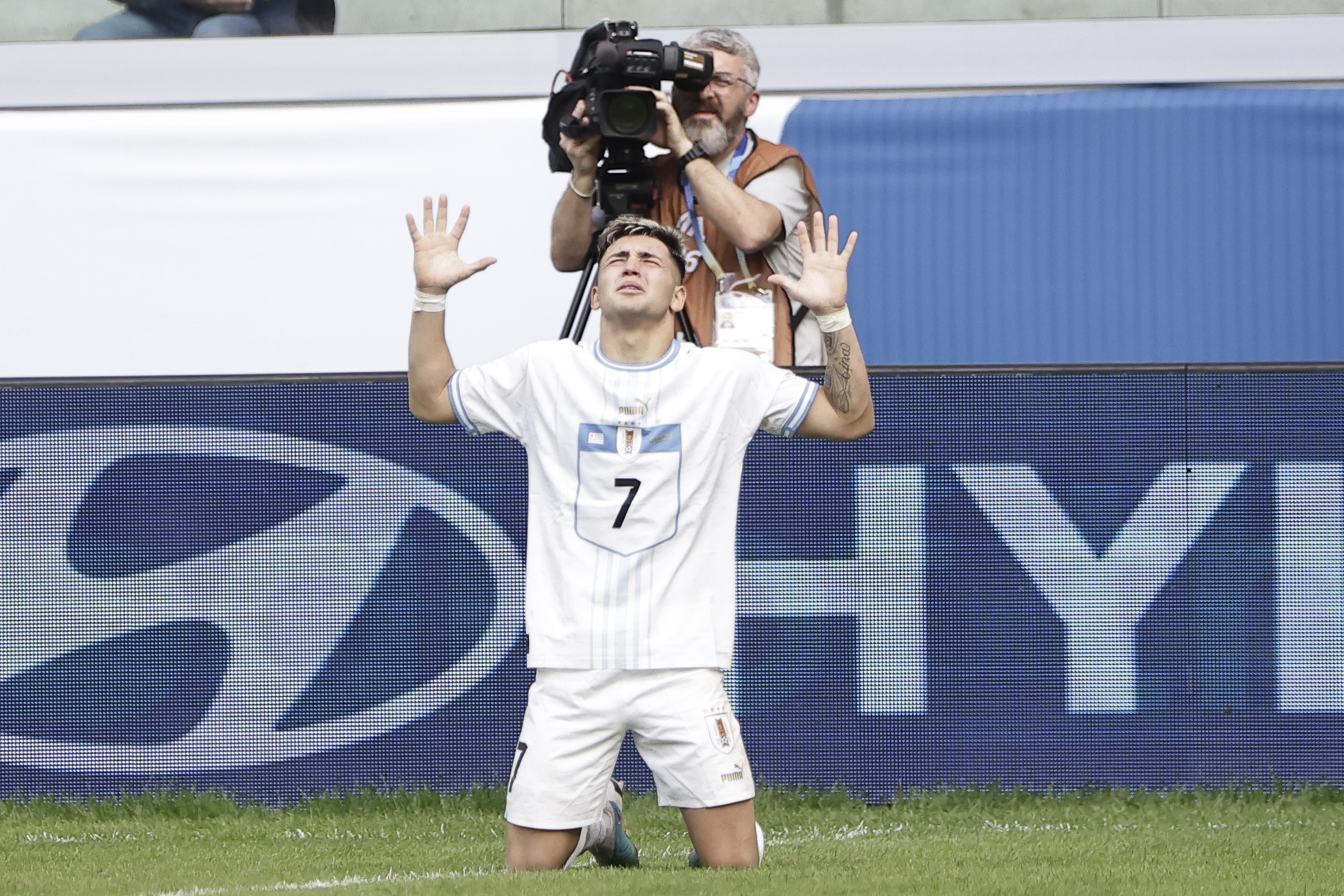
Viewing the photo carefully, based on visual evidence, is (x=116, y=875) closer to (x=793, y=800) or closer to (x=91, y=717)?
(x=91, y=717)

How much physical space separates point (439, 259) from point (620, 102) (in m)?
1.17

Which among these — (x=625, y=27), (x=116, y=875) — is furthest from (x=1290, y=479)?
(x=116, y=875)

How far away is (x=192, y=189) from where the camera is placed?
657cm

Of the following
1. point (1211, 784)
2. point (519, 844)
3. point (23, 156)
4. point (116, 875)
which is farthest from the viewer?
point (23, 156)

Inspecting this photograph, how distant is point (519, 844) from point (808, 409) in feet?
3.55

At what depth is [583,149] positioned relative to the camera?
14.5ft

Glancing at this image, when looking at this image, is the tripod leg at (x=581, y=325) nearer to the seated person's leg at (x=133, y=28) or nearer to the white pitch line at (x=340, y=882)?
the white pitch line at (x=340, y=882)

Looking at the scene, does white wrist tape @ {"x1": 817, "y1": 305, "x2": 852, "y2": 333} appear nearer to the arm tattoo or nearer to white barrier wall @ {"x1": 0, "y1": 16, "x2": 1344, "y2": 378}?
the arm tattoo

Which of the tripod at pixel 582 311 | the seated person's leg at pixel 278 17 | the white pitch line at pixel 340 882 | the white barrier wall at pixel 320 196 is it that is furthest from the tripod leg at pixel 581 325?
the seated person's leg at pixel 278 17

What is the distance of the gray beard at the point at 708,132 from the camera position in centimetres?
482

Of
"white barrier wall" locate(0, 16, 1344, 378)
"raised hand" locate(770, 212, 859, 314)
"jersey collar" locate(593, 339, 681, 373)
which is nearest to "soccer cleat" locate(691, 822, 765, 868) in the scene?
"jersey collar" locate(593, 339, 681, 373)

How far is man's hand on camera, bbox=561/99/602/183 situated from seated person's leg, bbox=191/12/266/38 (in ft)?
9.86

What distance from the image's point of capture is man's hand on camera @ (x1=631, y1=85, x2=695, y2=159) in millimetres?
4391

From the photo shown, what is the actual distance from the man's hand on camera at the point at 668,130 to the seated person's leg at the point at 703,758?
5.67ft
